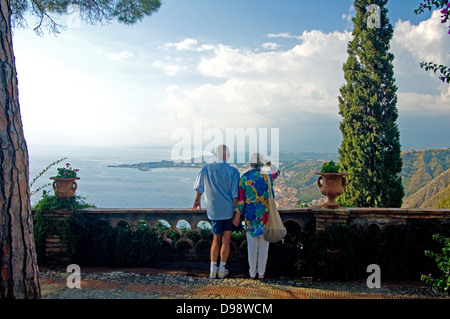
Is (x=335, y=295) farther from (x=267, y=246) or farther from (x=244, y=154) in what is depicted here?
(x=244, y=154)

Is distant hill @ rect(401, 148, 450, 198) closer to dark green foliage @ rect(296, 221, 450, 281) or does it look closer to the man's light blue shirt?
dark green foliage @ rect(296, 221, 450, 281)

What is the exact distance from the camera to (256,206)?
16.4 feet

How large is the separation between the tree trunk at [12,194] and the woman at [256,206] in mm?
2730

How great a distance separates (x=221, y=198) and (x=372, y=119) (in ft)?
19.2

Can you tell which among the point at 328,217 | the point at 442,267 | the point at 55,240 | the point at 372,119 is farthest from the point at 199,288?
the point at 372,119

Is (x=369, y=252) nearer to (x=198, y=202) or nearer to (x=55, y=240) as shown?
(x=198, y=202)

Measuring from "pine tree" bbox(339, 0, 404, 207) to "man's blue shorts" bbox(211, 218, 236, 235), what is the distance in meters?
5.29

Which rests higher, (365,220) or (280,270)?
(365,220)

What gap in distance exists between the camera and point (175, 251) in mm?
5762

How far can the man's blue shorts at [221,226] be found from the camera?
199 inches

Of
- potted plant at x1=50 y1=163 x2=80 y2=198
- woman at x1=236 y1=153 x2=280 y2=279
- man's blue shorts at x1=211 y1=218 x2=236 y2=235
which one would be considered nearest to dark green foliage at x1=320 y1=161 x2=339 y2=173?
woman at x1=236 y1=153 x2=280 y2=279

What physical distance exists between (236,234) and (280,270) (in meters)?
0.89
